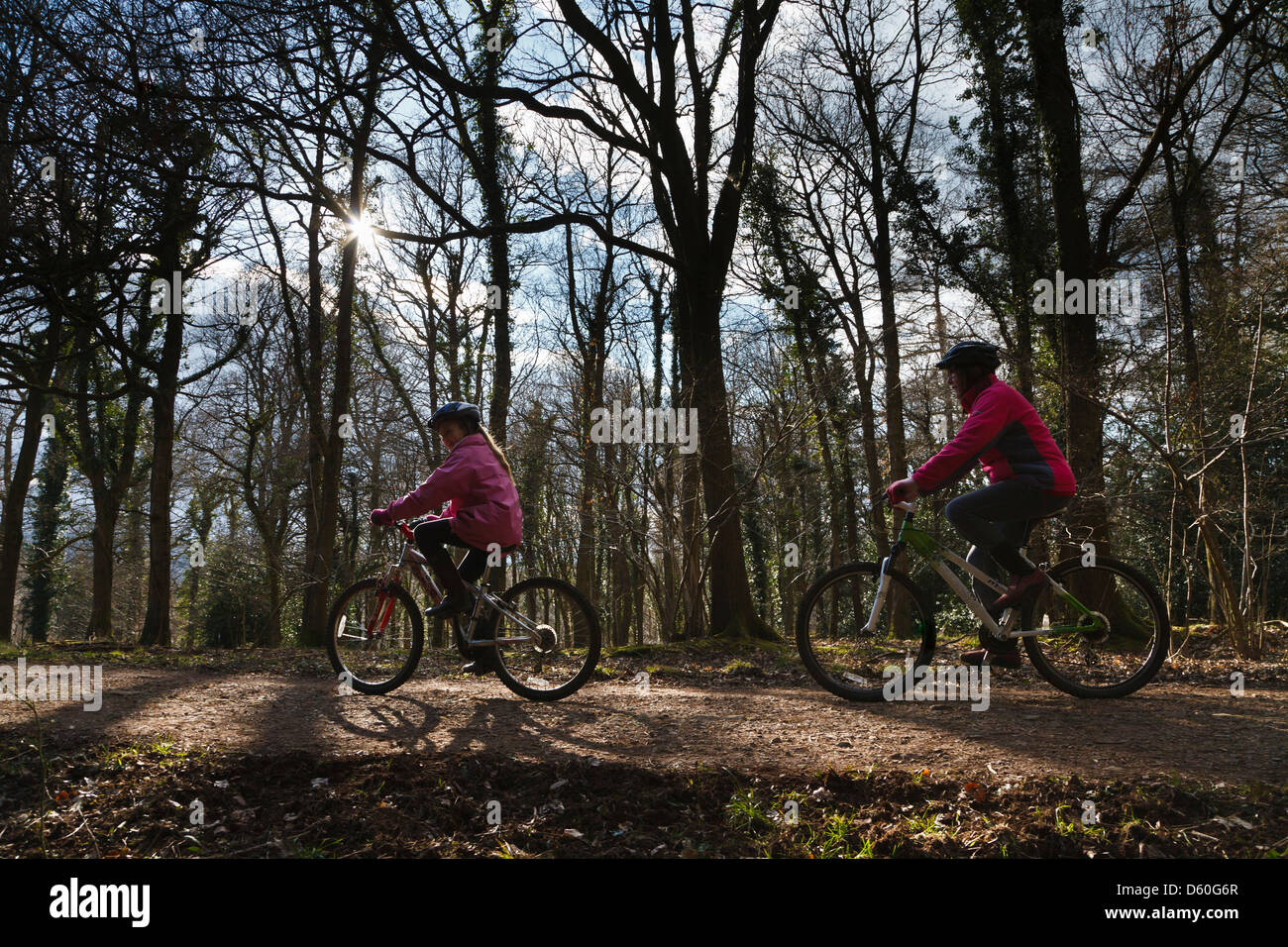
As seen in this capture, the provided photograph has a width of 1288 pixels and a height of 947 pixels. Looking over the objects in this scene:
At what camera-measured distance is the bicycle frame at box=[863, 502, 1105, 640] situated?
4.85 meters

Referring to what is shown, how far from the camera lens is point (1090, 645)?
4.97m

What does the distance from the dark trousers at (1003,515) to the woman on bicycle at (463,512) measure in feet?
9.64

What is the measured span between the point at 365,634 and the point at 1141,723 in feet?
17.4

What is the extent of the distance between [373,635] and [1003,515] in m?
4.70

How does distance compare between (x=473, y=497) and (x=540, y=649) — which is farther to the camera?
(x=540, y=649)

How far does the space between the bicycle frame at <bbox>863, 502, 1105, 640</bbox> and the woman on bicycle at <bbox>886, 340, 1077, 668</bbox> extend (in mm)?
81

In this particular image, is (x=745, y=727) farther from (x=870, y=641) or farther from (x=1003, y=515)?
(x=1003, y=515)

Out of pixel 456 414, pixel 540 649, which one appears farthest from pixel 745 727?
Result: pixel 456 414

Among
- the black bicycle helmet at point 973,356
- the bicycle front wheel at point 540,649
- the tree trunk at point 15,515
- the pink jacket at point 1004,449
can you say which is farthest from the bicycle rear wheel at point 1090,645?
the tree trunk at point 15,515

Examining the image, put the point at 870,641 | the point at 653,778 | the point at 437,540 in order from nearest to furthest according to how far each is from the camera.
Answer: the point at 653,778 → the point at 870,641 → the point at 437,540

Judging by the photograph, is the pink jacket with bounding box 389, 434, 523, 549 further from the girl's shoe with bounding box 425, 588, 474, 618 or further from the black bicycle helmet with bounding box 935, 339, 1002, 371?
the black bicycle helmet with bounding box 935, 339, 1002, 371

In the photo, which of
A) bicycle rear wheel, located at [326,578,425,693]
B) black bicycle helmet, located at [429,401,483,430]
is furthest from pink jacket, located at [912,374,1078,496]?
bicycle rear wheel, located at [326,578,425,693]
